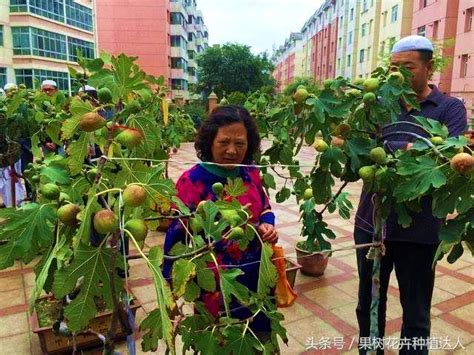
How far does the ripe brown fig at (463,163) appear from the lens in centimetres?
121

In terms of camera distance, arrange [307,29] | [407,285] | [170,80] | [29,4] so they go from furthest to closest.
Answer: [307,29] → [170,80] → [29,4] → [407,285]

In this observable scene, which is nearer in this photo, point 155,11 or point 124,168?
point 124,168

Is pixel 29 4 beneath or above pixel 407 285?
above

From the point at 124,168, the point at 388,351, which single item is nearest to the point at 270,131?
the point at 388,351

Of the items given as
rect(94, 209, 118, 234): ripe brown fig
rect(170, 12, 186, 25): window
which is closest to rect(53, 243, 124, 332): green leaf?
rect(94, 209, 118, 234): ripe brown fig

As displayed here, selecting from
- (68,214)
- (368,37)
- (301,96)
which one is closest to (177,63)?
(368,37)

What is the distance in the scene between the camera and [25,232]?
3.41 feet

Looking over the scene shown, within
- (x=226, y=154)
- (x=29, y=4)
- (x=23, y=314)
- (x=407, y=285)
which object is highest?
(x=29, y=4)

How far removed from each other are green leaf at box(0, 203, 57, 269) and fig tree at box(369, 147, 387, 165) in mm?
1079

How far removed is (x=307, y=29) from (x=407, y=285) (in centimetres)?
6475

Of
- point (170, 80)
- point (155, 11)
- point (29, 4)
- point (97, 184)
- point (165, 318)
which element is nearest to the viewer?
point (165, 318)

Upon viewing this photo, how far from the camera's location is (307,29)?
204 ft

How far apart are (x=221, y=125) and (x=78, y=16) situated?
3309cm

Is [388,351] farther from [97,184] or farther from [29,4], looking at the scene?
[29,4]
